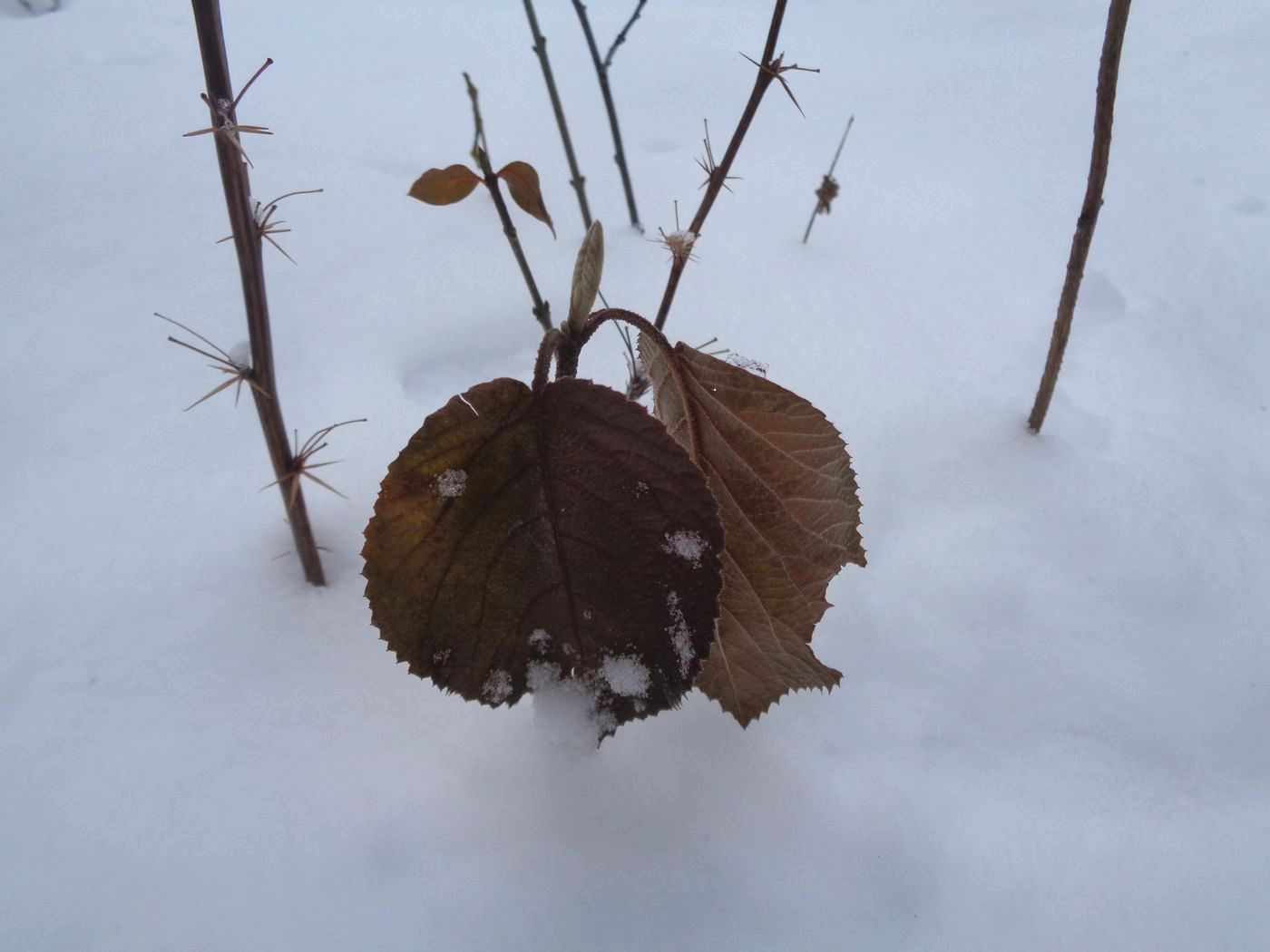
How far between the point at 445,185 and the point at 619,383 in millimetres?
401

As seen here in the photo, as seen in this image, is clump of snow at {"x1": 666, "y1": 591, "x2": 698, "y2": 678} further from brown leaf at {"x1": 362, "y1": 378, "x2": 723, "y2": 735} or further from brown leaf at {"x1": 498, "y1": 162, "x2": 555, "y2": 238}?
brown leaf at {"x1": 498, "y1": 162, "x2": 555, "y2": 238}

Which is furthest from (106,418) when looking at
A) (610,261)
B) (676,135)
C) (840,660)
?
(676,135)

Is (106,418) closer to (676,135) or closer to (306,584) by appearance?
(306,584)

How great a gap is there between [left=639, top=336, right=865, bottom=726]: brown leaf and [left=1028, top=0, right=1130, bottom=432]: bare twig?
454 millimetres

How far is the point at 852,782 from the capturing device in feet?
2.08

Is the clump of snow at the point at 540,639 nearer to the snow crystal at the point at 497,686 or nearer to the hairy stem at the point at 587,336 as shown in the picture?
the snow crystal at the point at 497,686

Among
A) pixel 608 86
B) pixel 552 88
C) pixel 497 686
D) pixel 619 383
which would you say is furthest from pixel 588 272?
pixel 608 86

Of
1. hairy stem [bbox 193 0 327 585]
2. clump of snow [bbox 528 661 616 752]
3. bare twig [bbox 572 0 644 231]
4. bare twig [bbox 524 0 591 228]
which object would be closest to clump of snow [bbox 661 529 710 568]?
clump of snow [bbox 528 661 616 752]

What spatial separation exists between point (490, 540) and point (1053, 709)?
1.75 feet

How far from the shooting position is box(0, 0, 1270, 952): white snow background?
578mm

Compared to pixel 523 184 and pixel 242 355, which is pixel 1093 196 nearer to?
pixel 523 184

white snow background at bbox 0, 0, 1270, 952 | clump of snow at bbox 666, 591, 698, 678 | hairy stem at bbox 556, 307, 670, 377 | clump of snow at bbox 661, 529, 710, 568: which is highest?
hairy stem at bbox 556, 307, 670, 377

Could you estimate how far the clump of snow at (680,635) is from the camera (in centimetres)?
47

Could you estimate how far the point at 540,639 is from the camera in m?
0.49
